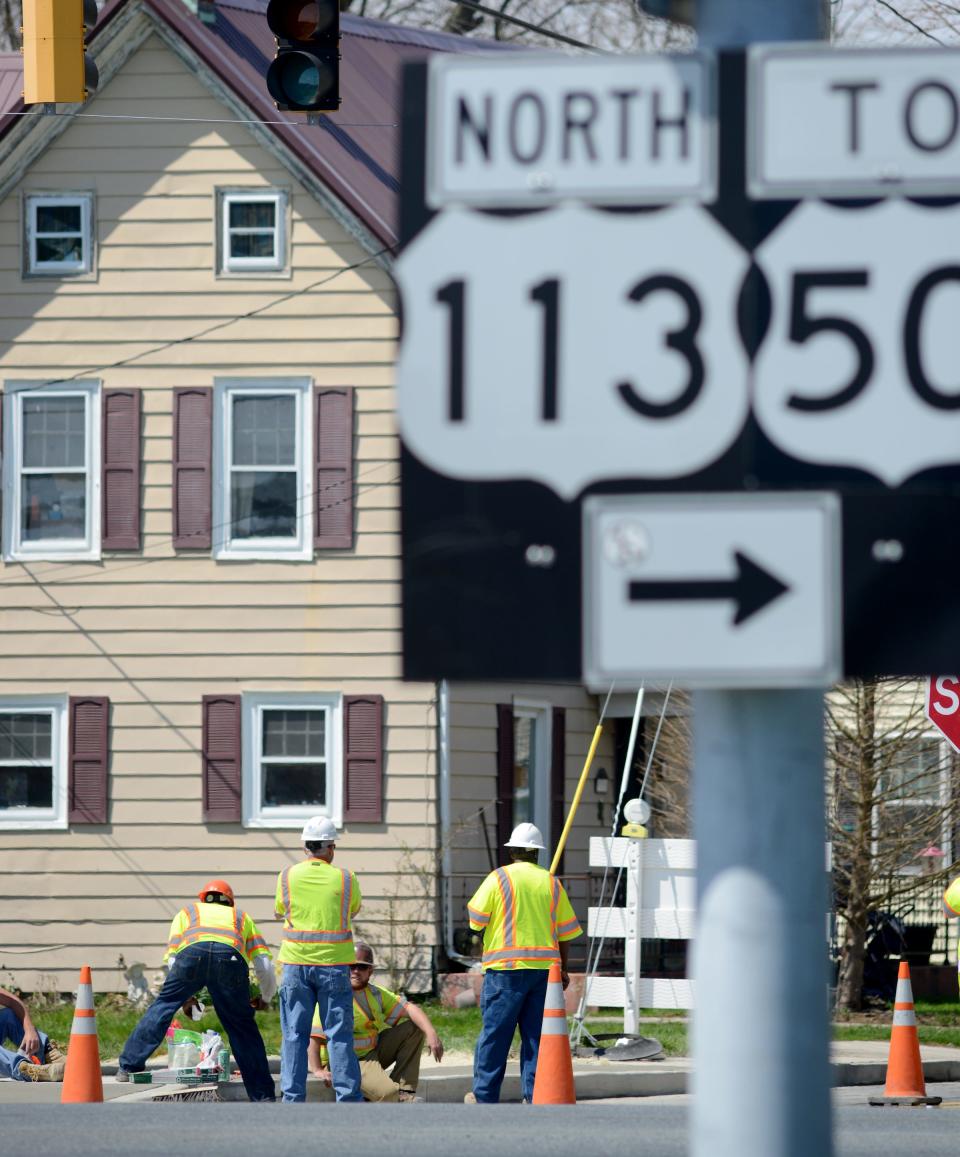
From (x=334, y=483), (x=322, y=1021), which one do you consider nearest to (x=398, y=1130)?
(x=322, y=1021)

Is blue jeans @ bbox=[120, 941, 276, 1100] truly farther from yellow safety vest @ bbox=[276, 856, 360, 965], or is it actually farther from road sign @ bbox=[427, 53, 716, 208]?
road sign @ bbox=[427, 53, 716, 208]

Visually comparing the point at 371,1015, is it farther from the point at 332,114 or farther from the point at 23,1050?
the point at 332,114

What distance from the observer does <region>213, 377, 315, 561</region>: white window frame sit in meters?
20.8

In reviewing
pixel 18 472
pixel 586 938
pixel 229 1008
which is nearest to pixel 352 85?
pixel 18 472

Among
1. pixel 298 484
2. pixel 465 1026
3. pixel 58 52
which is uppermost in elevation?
pixel 58 52

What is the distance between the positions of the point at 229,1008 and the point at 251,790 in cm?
803

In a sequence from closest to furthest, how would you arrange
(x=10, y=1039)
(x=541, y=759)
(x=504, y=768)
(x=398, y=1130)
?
(x=398, y=1130), (x=10, y=1039), (x=504, y=768), (x=541, y=759)

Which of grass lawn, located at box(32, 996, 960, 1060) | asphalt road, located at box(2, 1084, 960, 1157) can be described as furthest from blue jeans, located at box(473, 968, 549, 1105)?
grass lawn, located at box(32, 996, 960, 1060)

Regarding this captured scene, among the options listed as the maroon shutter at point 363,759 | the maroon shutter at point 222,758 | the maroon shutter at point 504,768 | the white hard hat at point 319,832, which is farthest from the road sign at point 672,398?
the maroon shutter at point 504,768

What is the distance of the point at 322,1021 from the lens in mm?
12273

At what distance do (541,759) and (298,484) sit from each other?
409 cm

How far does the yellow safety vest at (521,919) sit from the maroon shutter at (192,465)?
28.5 feet

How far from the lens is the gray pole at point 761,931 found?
2783 mm

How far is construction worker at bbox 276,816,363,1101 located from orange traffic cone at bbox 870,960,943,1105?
3.15 m
